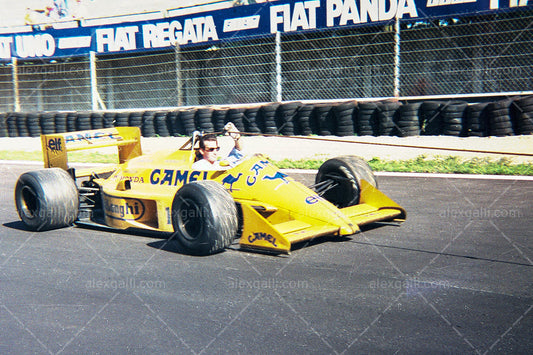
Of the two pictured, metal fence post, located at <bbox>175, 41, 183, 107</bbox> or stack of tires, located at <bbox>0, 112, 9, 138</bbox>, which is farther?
stack of tires, located at <bbox>0, 112, 9, 138</bbox>

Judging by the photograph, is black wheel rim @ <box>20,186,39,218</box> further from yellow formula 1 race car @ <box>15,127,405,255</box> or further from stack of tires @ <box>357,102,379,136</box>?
stack of tires @ <box>357,102,379,136</box>

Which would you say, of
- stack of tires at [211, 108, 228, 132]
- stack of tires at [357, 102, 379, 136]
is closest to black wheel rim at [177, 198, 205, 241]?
stack of tires at [357, 102, 379, 136]

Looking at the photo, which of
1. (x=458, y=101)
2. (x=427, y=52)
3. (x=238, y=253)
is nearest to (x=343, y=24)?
(x=427, y=52)

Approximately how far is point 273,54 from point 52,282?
11650 millimetres

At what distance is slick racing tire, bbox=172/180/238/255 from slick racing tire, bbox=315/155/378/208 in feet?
5.28

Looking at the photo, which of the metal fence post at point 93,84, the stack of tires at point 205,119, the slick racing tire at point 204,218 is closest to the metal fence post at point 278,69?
the stack of tires at point 205,119

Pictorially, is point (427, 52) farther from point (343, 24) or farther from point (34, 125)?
point (34, 125)

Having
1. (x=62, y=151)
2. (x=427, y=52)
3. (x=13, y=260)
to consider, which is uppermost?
(x=427, y=52)

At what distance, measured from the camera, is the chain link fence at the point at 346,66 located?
43.5ft

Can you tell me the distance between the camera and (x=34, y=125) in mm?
18484
